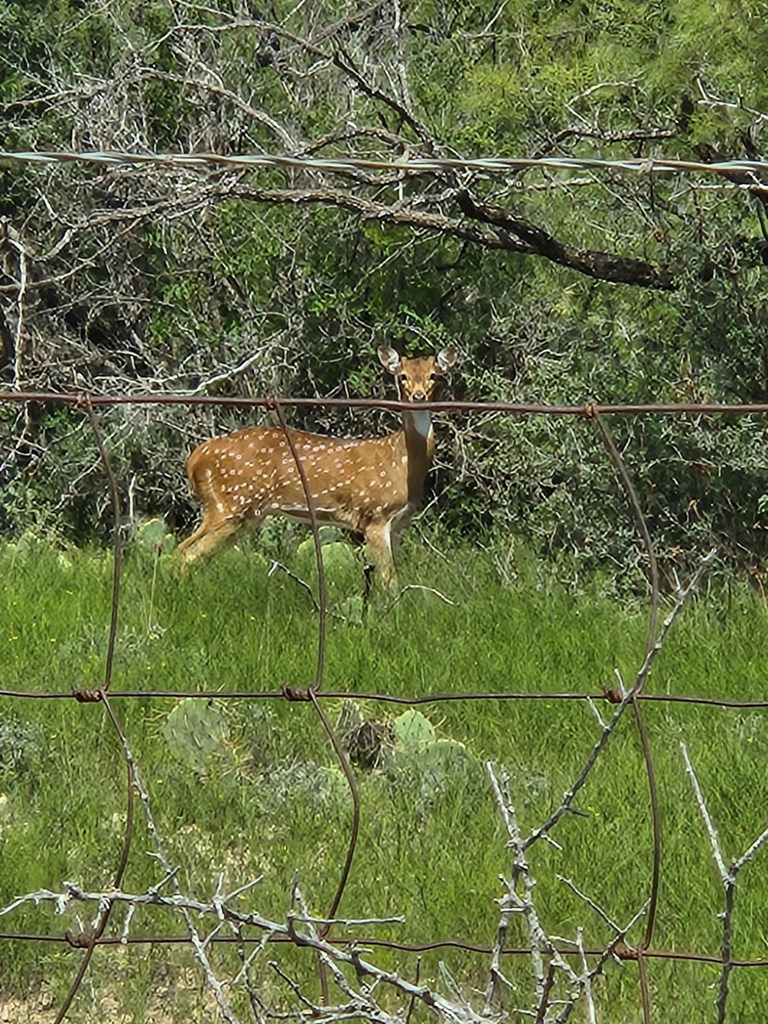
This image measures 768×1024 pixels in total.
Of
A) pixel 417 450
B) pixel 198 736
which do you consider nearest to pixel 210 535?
pixel 417 450

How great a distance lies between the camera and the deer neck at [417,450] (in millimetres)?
10102

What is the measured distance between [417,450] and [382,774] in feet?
16.4

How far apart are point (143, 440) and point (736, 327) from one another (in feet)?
14.8

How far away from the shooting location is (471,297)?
1183cm

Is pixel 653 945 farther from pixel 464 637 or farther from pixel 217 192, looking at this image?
pixel 217 192

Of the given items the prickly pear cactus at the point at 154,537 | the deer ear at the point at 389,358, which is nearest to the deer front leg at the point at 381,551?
the deer ear at the point at 389,358

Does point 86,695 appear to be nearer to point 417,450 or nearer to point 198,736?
point 198,736

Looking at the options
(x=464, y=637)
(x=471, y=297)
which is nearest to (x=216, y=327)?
(x=471, y=297)

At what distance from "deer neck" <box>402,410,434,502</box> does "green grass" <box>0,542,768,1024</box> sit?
247cm

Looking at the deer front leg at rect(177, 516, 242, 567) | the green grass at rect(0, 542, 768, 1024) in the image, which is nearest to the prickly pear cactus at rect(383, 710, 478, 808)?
the green grass at rect(0, 542, 768, 1024)

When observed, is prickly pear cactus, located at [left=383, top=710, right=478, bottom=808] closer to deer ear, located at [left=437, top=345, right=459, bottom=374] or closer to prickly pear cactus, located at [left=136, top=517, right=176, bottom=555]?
prickly pear cactus, located at [left=136, top=517, right=176, bottom=555]

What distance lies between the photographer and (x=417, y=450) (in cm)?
1013

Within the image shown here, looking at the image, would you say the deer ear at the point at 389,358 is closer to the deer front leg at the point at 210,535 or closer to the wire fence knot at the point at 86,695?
the deer front leg at the point at 210,535

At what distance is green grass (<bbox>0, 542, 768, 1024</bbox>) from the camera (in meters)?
4.13
